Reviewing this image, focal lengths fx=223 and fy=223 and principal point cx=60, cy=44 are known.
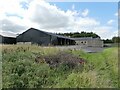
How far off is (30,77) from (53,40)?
107 feet

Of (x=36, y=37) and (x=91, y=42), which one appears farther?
(x=91, y=42)

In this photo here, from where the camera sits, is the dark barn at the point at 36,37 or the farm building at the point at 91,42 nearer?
the dark barn at the point at 36,37

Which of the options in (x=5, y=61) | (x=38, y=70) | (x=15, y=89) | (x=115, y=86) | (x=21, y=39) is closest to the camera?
(x=15, y=89)

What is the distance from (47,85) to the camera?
21.2 feet

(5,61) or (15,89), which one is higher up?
(5,61)

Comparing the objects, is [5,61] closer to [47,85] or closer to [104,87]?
[47,85]

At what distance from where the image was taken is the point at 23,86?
6172 mm

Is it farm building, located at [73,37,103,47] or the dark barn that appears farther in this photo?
farm building, located at [73,37,103,47]

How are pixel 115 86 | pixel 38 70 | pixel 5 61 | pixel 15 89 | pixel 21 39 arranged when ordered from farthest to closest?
pixel 21 39
pixel 5 61
pixel 38 70
pixel 115 86
pixel 15 89

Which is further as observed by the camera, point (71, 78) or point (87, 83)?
point (71, 78)

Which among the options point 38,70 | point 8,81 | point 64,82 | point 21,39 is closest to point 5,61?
point 38,70

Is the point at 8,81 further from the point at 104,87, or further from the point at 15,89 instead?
the point at 104,87

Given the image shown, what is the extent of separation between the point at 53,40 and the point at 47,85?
33.0 m

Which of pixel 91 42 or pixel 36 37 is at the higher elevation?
pixel 36 37
